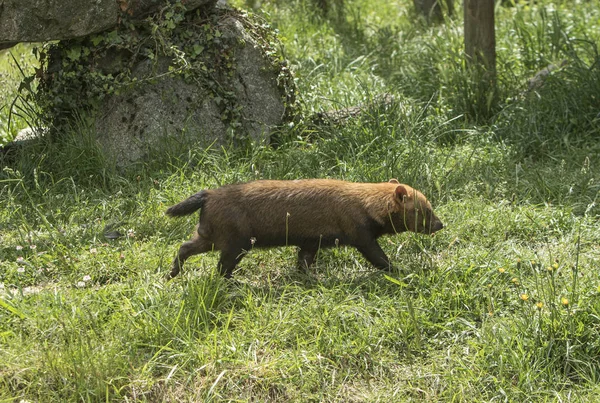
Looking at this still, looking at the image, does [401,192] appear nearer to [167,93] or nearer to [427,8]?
[167,93]

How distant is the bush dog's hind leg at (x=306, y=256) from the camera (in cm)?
582

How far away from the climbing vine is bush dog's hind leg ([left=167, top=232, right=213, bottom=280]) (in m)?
2.20

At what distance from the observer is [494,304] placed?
5223 mm

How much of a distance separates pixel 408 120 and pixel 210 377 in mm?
3882

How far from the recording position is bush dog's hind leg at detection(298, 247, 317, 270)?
582 cm

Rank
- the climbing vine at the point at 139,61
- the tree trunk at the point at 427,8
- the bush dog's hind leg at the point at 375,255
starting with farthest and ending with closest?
the tree trunk at the point at 427,8, the climbing vine at the point at 139,61, the bush dog's hind leg at the point at 375,255

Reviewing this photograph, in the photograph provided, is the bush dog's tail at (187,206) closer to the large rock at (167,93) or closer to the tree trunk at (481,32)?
the large rock at (167,93)

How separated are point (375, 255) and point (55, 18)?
3.49 metres

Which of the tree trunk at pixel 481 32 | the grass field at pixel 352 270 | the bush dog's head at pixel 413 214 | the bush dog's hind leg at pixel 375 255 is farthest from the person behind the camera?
the tree trunk at pixel 481 32

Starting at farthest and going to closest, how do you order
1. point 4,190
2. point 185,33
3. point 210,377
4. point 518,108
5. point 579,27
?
point 579,27 < point 518,108 < point 185,33 < point 4,190 < point 210,377

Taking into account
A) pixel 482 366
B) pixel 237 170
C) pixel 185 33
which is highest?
pixel 185 33

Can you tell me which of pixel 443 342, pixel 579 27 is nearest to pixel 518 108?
pixel 579 27

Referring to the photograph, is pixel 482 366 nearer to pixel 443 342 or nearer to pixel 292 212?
pixel 443 342

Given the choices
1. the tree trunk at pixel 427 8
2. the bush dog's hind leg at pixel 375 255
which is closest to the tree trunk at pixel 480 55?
the tree trunk at pixel 427 8
